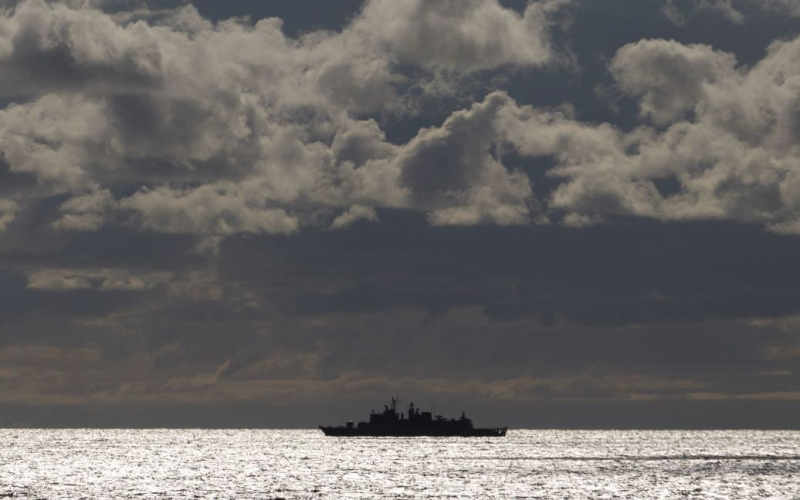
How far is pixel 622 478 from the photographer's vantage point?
180m

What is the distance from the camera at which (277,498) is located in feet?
461

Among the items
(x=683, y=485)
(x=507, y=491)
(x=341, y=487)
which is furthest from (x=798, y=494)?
(x=341, y=487)

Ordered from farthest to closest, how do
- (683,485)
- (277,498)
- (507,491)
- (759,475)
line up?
(759,475) < (683,485) < (507,491) < (277,498)

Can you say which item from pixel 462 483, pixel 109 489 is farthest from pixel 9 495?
pixel 462 483

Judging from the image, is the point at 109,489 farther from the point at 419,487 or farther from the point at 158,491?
the point at 419,487

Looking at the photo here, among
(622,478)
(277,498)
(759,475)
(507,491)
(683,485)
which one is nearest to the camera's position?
(277,498)

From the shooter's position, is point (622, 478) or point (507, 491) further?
point (622, 478)

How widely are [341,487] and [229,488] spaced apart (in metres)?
14.8

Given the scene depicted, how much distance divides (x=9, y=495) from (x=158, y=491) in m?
18.6

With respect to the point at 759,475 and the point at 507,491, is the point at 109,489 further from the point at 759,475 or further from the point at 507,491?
the point at 759,475

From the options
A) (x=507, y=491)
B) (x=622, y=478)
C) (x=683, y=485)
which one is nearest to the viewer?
(x=507, y=491)

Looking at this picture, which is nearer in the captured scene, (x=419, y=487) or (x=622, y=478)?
(x=419, y=487)

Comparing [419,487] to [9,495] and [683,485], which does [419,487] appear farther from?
[9,495]

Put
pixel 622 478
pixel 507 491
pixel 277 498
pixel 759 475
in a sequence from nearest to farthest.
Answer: pixel 277 498 → pixel 507 491 → pixel 622 478 → pixel 759 475
